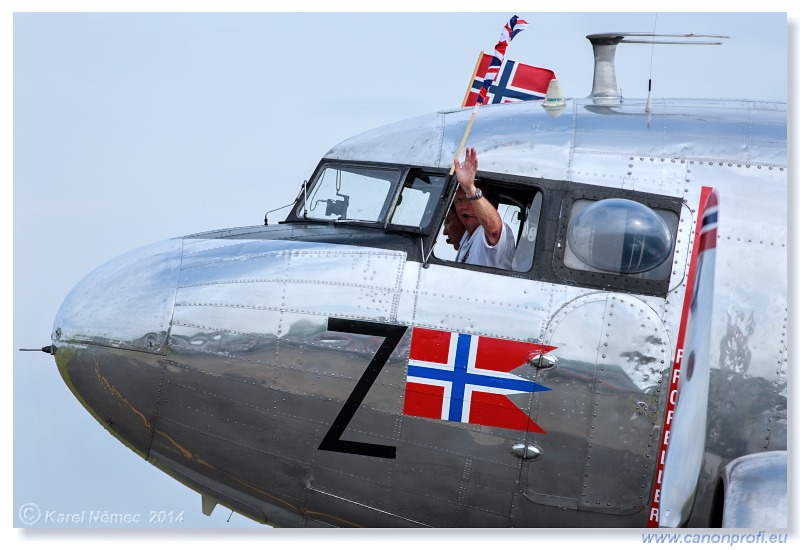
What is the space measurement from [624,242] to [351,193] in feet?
5.62

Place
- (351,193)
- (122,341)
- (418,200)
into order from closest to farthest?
(122,341) → (418,200) → (351,193)

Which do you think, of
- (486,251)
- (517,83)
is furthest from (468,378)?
(517,83)

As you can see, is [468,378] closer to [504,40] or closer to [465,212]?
[465,212]

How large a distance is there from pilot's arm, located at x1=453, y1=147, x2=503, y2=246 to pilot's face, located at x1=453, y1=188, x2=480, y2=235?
0.09m

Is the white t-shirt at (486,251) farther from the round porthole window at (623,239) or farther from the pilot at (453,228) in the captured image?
the round porthole window at (623,239)

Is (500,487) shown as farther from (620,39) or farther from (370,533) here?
(620,39)

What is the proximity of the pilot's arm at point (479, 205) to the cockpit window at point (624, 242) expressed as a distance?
451 millimetres

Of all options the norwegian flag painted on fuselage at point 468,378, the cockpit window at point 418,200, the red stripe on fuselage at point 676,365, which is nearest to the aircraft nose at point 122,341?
the cockpit window at point 418,200

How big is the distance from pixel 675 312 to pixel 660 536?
1.29 m

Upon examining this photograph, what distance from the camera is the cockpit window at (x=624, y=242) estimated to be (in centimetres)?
639

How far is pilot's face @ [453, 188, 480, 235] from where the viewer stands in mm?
6750

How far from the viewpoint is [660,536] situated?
664 cm

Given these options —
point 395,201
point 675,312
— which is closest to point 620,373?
point 675,312

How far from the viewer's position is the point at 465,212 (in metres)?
6.77
